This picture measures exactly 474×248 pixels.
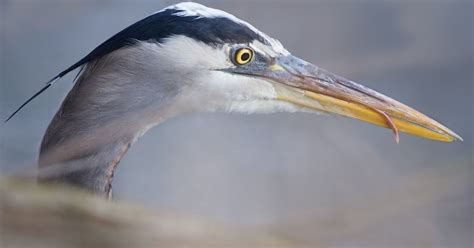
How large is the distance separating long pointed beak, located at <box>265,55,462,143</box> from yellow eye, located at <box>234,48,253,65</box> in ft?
0.21

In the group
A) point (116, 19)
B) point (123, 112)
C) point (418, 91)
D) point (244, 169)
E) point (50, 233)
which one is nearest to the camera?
point (50, 233)

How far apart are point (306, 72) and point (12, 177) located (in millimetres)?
669

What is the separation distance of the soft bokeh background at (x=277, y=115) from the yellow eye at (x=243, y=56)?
830mm

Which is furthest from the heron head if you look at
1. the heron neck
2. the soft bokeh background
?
the soft bokeh background

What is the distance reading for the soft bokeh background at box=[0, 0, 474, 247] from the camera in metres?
1.84

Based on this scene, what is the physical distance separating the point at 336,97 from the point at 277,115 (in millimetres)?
1016

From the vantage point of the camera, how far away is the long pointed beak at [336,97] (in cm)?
98

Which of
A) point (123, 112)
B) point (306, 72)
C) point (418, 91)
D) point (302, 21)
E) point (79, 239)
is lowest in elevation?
point (79, 239)

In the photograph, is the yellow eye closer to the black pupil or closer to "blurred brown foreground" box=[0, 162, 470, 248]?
the black pupil

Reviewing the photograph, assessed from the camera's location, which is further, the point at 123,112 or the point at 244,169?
the point at 244,169

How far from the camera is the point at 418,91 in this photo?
2133 mm

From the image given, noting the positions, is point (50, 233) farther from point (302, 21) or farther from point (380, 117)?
point (302, 21)

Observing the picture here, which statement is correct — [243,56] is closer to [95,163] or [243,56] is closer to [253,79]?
[253,79]

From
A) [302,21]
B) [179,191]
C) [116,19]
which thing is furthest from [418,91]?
[116,19]
